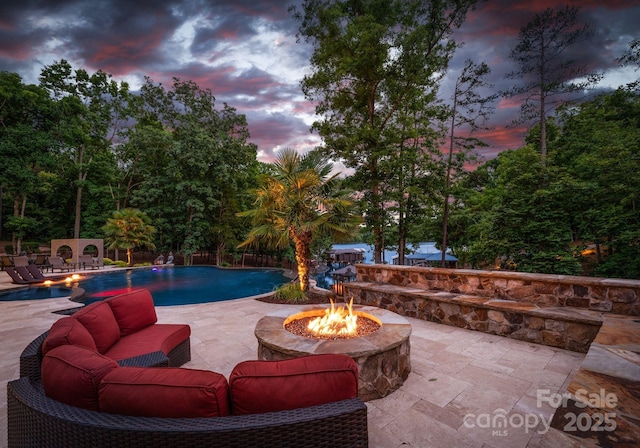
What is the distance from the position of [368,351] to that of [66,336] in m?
2.59

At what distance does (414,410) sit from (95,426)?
257cm

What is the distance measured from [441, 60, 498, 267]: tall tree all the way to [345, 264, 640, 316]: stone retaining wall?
6.33 m

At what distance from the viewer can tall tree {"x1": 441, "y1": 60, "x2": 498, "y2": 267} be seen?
37.7ft

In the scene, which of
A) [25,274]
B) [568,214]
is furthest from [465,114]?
[25,274]

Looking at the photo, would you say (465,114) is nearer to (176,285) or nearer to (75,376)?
(75,376)

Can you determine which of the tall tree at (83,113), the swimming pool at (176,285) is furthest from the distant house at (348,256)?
the tall tree at (83,113)

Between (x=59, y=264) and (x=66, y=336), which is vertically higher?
(x=66, y=336)

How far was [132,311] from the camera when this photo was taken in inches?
141

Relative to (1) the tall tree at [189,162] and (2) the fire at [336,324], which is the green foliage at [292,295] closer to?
(2) the fire at [336,324]

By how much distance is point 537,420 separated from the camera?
96.3 inches

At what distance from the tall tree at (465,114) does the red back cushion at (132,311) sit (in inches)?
438

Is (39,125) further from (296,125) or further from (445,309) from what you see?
(445,309)

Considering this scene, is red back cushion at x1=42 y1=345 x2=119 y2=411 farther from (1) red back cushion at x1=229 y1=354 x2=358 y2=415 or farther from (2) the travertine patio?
(2) the travertine patio

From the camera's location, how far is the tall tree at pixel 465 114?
1149cm
